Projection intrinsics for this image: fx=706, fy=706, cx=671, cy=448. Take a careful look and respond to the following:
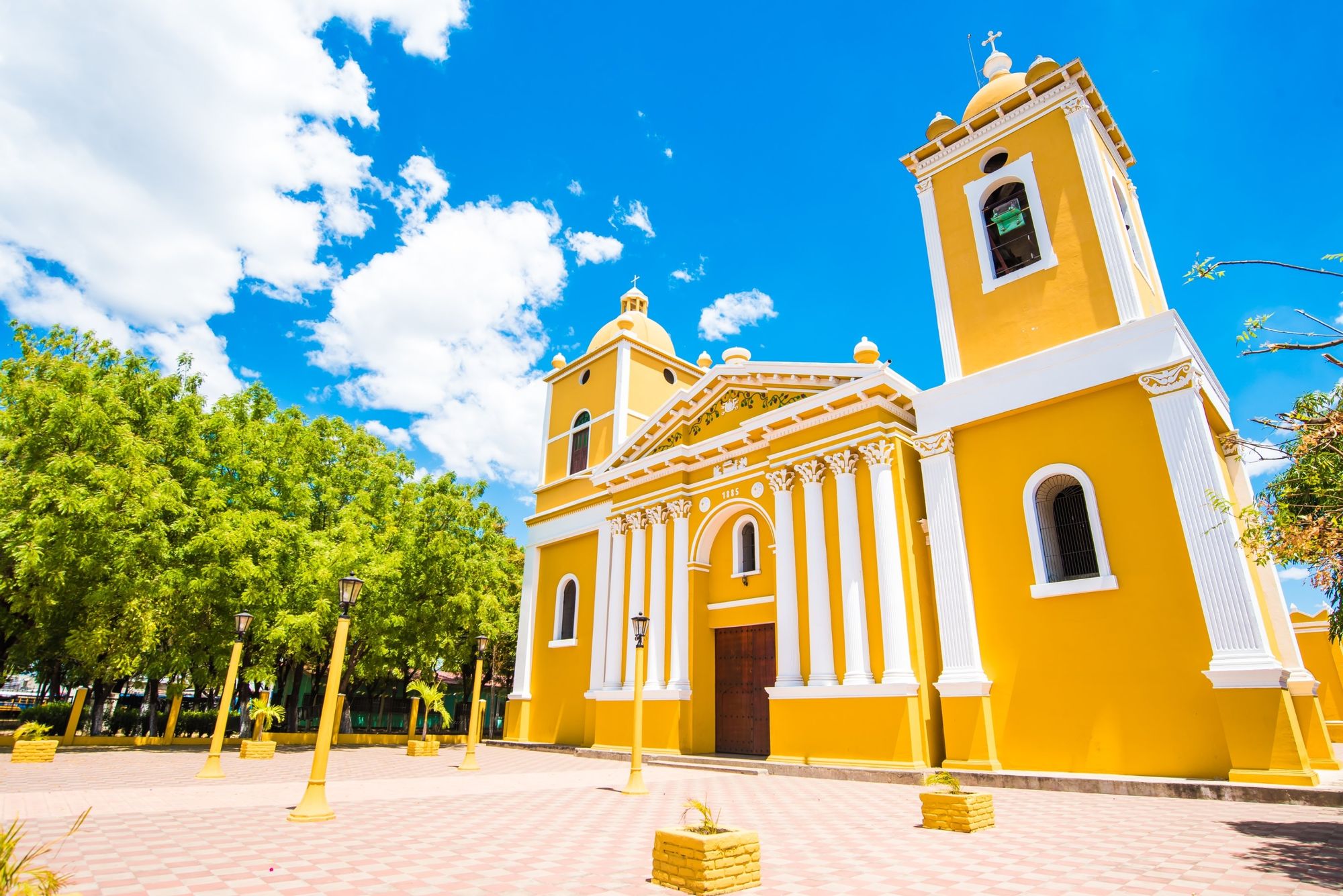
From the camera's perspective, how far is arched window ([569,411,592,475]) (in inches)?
967

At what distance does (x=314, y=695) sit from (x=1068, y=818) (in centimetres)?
2568

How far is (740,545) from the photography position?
61.1 ft

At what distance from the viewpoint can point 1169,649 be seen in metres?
11.0

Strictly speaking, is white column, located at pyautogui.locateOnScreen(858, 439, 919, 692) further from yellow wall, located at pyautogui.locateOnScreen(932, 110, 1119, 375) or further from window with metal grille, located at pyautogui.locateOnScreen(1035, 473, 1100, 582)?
yellow wall, located at pyautogui.locateOnScreen(932, 110, 1119, 375)

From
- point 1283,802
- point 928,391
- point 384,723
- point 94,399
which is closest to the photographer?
point 1283,802

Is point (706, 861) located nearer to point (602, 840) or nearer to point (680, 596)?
point (602, 840)

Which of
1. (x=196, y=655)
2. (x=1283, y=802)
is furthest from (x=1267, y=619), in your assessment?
(x=196, y=655)

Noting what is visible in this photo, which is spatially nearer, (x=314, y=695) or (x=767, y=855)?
(x=767, y=855)

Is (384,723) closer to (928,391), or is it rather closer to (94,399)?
(94,399)

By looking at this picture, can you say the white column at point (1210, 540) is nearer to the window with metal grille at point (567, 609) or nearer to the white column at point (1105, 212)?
the white column at point (1105, 212)

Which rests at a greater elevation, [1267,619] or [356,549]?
[356,549]

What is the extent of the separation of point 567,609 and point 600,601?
2.59 m

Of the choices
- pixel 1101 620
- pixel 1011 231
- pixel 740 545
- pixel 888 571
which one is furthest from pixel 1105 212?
pixel 740 545

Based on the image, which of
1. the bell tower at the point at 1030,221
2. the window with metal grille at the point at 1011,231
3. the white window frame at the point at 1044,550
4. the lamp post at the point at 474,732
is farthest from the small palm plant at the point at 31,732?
the window with metal grille at the point at 1011,231
